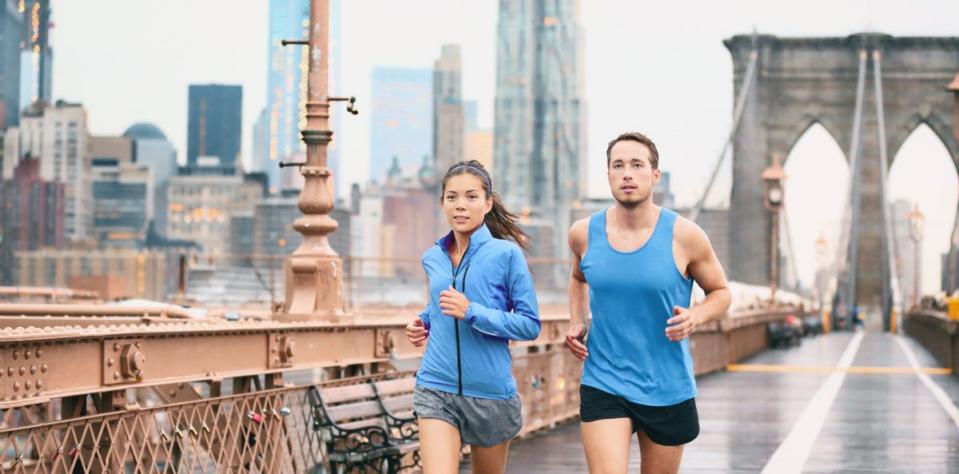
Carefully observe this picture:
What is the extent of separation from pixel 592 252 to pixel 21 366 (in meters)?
2.77

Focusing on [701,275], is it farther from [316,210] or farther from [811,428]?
[811,428]

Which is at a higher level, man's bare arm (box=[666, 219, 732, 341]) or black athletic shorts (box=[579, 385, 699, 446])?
man's bare arm (box=[666, 219, 732, 341])

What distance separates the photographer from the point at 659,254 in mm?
7316

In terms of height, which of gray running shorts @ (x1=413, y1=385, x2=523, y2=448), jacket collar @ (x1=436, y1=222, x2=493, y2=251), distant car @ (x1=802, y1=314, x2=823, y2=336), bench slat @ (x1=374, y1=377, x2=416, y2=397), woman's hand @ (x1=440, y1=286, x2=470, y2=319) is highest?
jacket collar @ (x1=436, y1=222, x2=493, y2=251)

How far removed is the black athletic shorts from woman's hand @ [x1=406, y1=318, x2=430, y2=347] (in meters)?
0.77

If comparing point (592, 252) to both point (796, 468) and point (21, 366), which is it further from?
point (796, 468)

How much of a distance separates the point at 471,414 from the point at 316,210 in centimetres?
882

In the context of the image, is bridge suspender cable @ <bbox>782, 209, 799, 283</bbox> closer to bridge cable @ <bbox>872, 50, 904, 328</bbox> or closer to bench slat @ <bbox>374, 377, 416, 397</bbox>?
bridge cable @ <bbox>872, 50, 904, 328</bbox>

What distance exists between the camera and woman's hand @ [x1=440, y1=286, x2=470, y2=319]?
7320mm

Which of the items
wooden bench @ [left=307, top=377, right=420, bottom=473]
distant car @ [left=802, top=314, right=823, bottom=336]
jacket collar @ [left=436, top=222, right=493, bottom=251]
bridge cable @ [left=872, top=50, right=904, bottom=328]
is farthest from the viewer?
bridge cable @ [left=872, top=50, right=904, bottom=328]

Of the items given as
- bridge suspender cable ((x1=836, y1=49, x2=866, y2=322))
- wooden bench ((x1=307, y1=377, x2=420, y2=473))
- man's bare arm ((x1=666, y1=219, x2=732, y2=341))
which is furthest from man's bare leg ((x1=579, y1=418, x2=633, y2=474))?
bridge suspender cable ((x1=836, y1=49, x2=866, y2=322))

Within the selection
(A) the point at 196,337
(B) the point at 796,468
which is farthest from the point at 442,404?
(B) the point at 796,468

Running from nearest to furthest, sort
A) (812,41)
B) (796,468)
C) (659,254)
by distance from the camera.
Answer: (659,254) < (796,468) < (812,41)

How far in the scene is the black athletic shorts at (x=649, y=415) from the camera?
7.29 meters
